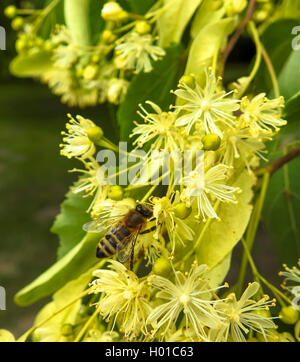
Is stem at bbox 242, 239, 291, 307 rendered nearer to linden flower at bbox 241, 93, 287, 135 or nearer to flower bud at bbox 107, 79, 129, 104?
linden flower at bbox 241, 93, 287, 135

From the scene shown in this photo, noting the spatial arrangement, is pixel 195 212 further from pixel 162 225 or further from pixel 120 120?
pixel 120 120

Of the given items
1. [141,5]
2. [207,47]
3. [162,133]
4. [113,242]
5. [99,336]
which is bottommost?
[99,336]

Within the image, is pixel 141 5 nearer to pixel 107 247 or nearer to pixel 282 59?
pixel 282 59

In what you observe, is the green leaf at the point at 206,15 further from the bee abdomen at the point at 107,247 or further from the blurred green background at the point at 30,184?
the bee abdomen at the point at 107,247

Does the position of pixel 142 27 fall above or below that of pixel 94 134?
above

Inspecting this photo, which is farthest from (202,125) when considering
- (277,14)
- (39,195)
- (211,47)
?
(39,195)

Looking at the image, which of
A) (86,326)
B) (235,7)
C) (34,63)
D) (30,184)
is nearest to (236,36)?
(235,7)
